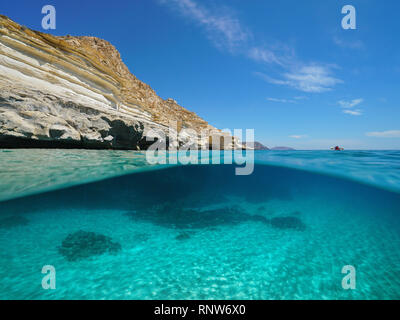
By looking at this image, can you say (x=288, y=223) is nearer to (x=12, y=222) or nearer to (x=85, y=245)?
(x=85, y=245)

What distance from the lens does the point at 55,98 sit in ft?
46.8

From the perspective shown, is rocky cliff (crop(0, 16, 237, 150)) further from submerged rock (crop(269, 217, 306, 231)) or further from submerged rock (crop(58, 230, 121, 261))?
submerged rock (crop(269, 217, 306, 231))

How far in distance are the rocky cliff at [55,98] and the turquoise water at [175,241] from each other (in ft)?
15.5

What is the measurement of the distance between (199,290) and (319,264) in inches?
128

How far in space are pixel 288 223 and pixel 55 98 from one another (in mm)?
19730

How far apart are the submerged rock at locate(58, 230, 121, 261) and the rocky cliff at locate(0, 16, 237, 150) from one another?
12.3 meters

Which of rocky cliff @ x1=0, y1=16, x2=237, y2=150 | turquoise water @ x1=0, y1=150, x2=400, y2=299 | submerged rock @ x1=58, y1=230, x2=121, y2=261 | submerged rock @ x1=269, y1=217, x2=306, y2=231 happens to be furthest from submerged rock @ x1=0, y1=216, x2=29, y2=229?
submerged rock @ x1=269, y1=217, x2=306, y2=231

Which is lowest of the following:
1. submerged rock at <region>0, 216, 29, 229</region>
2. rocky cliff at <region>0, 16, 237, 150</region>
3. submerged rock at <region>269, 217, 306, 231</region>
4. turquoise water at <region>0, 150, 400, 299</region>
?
submerged rock at <region>269, 217, 306, 231</region>

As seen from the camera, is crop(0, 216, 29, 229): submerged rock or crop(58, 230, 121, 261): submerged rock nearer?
crop(58, 230, 121, 261): submerged rock

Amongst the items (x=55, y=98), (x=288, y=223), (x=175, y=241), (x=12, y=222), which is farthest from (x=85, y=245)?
(x=55, y=98)

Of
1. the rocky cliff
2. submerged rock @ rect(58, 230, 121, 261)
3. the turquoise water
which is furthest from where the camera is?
the rocky cliff

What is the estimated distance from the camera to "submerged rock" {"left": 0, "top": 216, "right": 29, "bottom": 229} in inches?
218
